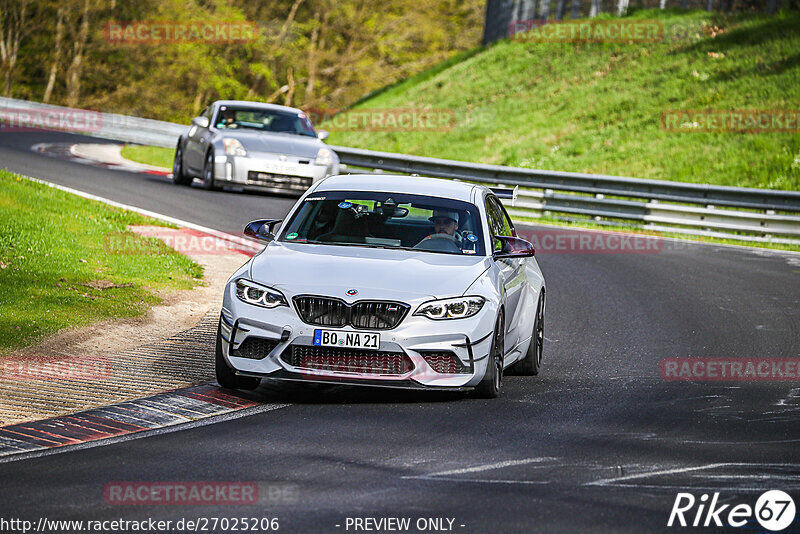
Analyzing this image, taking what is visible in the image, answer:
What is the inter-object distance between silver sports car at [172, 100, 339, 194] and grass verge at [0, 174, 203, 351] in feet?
14.4

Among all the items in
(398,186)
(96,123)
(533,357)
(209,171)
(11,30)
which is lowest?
(96,123)

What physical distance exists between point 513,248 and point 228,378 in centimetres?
237

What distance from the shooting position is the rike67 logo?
5.59 m

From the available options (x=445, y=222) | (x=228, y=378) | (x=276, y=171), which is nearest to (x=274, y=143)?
(x=276, y=171)

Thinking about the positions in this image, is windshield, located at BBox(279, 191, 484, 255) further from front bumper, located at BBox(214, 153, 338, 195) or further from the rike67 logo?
front bumper, located at BBox(214, 153, 338, 195)

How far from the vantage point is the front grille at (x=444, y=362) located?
8.13 metres

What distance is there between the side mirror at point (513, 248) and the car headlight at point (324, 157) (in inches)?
492

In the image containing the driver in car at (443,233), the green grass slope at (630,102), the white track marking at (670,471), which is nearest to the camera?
the white track marking at (670,471)

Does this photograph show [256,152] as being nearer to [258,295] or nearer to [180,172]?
[180,172]

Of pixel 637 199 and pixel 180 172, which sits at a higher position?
pixel 637 199

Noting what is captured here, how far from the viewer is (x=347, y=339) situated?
7.98 meters

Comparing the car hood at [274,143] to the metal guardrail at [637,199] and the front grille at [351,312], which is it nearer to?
the metal guardrail at [637,199]

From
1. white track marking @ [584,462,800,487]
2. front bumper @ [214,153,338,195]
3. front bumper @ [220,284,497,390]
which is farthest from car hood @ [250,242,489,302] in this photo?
front bumper @ [214,153,338,195]

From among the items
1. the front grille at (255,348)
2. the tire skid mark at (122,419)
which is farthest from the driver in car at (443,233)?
the tire skid mark at (122,419)
